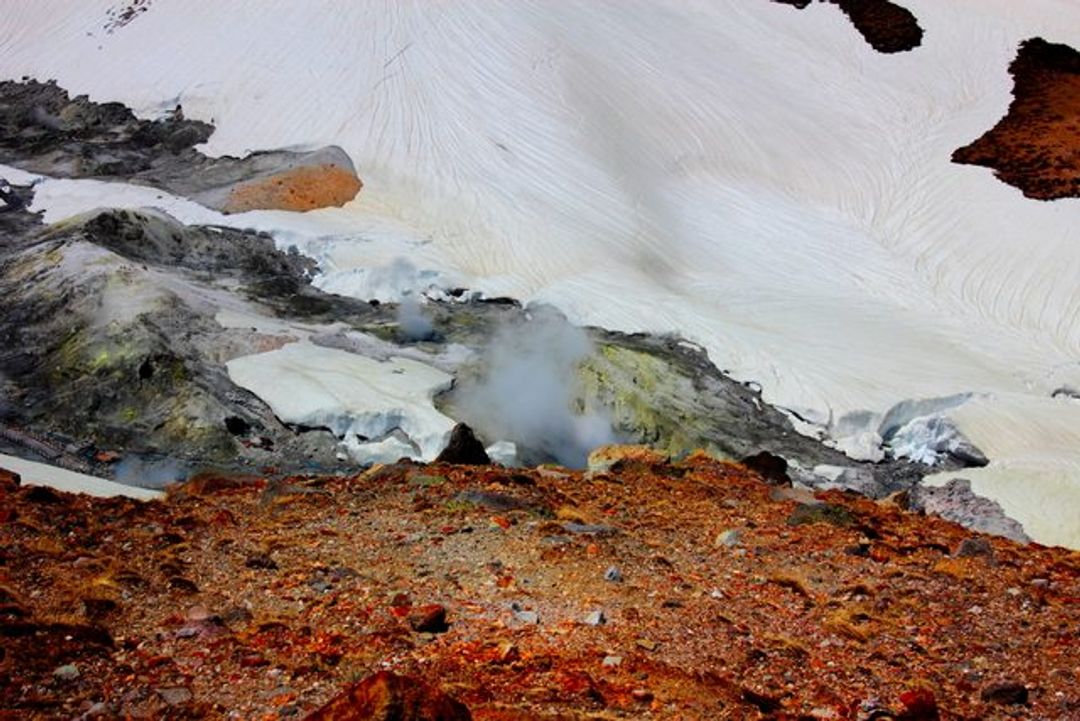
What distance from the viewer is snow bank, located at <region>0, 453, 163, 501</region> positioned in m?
12.0

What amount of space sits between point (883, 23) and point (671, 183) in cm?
1603

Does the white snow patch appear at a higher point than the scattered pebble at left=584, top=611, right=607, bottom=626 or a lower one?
lower

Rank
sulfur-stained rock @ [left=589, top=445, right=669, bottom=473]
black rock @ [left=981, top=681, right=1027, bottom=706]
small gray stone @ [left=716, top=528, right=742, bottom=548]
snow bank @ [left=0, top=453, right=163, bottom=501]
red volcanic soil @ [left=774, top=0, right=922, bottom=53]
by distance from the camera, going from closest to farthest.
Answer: black rock @ [left=981, top=681, right=1027, bottom=706]
small gray stone @ [left=716, top=528, right=742, bottom=548]
snow bank @ [left=0, top=453, right=163, bottom=501]
sulfur-stained rock @ [left=589, top=445, right=669, bottom=473]
red volcanic soil @ [left=774, top=0, right=922, bottom=53]

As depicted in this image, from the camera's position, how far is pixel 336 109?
2758 cm

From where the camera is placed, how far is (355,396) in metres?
16.9

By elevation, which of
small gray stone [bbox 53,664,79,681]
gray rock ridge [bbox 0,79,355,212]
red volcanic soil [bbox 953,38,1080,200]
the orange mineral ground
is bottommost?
gray rock ridge [bbox 0,79,355,212]

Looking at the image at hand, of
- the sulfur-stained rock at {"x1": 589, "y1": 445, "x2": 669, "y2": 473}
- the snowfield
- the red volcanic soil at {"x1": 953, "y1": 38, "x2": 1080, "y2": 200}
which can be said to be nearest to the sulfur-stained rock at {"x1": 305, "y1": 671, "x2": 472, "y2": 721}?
the sulfur-stained rock at {"x1": 589, "y1": 445, "x2": 669, "y2": 473}

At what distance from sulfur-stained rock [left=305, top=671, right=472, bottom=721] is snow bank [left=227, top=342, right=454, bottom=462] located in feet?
35.1

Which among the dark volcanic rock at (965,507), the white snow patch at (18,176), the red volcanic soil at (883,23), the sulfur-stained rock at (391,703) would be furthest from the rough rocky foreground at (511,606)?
the red volcanic soil at (883,23)

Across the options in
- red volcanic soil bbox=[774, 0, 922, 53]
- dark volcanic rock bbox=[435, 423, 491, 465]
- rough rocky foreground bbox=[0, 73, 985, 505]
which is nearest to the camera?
dark volcanic rock bbox=[435, 423, 491, 465]

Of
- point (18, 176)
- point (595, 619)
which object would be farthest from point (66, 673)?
point (18, 176)

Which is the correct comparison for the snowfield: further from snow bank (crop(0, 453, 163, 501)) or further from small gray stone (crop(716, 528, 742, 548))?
small gray stone (crop(716, 528, 742, 548))

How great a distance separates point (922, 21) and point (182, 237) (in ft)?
97.3

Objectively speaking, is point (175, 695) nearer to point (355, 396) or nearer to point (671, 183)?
point (355, 396)
